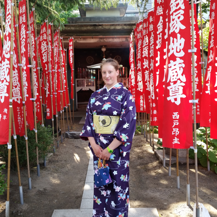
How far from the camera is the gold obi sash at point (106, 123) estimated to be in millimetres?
2373

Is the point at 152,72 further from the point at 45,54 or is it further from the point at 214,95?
the point at 45,54

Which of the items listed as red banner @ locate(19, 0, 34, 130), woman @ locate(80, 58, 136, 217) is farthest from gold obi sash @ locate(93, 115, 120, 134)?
red banner @ locate(19, 0, 34, 130)

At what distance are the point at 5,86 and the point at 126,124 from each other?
1.78 metres

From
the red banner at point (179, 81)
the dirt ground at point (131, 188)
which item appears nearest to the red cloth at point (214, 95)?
the red banner at point (179, 81)

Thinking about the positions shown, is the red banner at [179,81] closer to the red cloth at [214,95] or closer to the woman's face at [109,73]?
the red cloth at [214,95]

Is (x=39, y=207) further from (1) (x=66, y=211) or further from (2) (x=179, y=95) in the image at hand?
(2) (x=179, y=95)

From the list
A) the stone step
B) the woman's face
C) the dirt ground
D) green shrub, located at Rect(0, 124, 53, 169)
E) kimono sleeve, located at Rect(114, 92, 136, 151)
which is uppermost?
the woman's face

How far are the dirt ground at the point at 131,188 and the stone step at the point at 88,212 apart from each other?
0.50 ft

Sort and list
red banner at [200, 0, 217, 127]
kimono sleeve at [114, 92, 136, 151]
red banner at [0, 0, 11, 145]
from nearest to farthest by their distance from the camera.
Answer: kimono sleeve at [114, 92, 136, 151] < red banner at [0, 0, 11, 145] < red banner at [200, 0, 217, 127]

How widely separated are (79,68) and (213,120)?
447 inches

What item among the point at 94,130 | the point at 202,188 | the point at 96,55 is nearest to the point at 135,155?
the point at 202,188

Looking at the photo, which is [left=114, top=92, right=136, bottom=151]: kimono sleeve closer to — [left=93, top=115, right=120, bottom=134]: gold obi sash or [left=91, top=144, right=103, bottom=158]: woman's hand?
[left=93, top=115, right=120, bottom=134]: gold obi sash

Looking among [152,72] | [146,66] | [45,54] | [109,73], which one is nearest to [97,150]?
[109,73]

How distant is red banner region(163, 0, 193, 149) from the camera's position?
2634 millimetres
